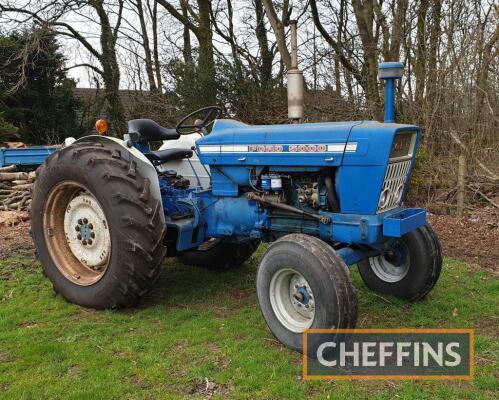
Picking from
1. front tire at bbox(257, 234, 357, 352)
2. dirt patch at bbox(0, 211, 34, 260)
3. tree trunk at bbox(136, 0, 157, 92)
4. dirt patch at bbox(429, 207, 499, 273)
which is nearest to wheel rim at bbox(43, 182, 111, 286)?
front tire at bbox(257, 234, 357, 352)

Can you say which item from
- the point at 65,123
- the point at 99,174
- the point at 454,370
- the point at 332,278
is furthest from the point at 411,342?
the point at 65,123

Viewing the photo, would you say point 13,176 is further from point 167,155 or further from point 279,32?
point 279,32

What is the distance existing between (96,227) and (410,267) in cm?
254

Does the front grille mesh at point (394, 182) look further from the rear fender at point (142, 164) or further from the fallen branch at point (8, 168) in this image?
the fallen branch at point (8, 168)

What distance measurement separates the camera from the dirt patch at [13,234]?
612 centimetres

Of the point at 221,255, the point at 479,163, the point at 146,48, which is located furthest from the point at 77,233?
the point at 146,48

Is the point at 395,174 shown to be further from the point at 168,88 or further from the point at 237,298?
the point at 168,88

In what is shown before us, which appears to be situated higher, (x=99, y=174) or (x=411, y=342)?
(x=99, y=174)

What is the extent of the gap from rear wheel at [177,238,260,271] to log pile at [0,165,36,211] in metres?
4.47

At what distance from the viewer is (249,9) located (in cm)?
1445

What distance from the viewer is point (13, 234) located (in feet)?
22.9

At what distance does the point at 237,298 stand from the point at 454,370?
1953mm

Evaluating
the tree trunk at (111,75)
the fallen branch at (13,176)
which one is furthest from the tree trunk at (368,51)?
the tree trunk at (111,75)

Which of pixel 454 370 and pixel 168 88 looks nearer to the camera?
pixel 454 370
